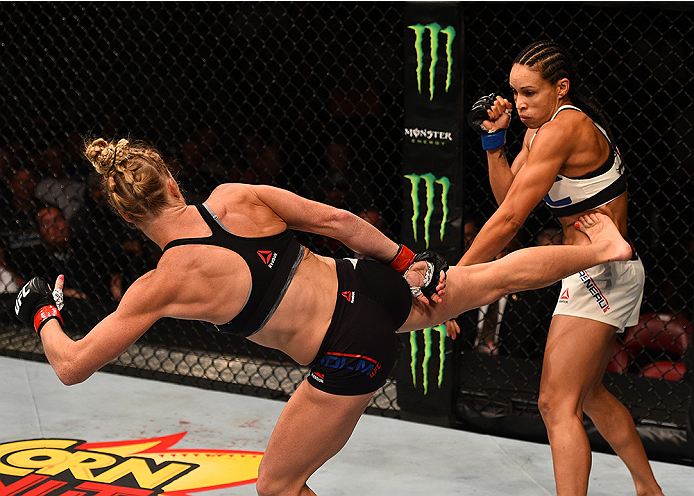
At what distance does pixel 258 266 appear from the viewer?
1628mm

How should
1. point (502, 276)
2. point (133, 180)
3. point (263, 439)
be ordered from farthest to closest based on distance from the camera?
1. point (263, 439)
2. point (502, 276)
3. point (133, 180)

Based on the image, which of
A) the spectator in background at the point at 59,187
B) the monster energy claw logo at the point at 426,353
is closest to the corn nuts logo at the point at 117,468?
the monster energy claw logo at the point at 426,353

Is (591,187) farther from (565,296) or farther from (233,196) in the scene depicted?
(233,196)

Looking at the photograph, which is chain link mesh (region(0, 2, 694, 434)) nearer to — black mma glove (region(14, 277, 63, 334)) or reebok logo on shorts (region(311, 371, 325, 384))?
black mma glove (region(14, 277, 63, 334))

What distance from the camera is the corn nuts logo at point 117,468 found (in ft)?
7.85

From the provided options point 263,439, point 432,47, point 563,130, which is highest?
point 432,47

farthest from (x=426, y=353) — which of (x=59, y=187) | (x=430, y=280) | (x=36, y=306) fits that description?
(x=59, y=187)

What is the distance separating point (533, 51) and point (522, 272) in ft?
1.92

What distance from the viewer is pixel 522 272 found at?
1.88 metres

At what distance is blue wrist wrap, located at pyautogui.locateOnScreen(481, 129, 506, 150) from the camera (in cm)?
217

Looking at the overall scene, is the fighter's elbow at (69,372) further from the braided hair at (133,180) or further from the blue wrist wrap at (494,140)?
the blue wrist wrap at (494,140)

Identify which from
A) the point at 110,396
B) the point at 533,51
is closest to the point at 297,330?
the point at 533,51

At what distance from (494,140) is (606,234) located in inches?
16.0

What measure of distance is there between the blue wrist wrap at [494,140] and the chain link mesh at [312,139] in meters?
0.75
